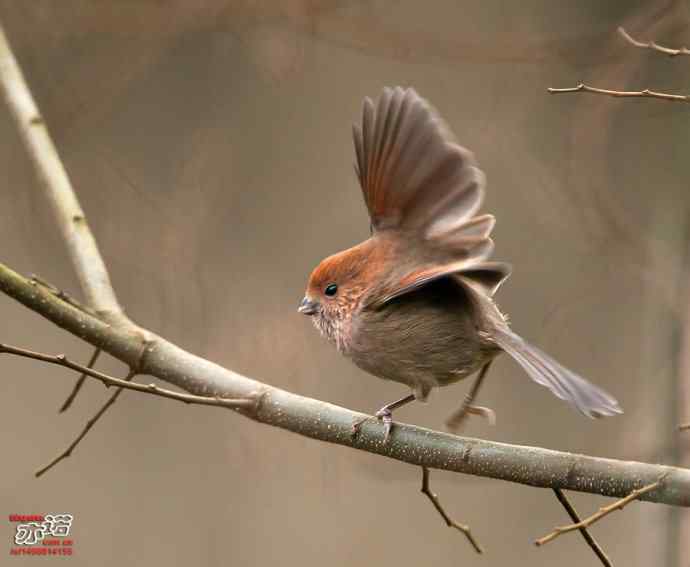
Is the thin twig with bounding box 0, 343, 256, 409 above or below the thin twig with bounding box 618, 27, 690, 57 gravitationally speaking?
below

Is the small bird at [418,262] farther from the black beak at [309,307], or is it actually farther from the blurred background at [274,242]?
the blurred background at [274,242]

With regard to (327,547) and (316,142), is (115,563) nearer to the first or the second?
(327,547)

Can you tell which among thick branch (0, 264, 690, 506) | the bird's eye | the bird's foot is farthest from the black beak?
the bird's foot

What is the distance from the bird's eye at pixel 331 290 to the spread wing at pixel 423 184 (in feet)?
0.78

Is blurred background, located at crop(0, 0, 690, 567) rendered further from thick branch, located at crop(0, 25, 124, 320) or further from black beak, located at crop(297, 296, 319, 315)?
black beak, located at crop(297, 296, 319, 315)

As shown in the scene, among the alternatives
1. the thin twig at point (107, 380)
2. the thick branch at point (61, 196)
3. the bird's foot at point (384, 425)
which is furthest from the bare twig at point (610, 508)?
the thick branch at point (61, 196)

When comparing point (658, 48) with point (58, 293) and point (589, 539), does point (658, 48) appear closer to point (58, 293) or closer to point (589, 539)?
point (589, 539)

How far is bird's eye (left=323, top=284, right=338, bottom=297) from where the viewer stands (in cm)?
293

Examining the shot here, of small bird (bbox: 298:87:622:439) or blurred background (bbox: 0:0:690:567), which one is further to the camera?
blurred background (bbox: 0:0:690:567)

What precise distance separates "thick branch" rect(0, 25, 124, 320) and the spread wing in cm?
78

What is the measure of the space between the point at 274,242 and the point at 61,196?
2133mm

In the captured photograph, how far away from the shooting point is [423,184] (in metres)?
2.71

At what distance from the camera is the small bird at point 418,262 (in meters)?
2.61

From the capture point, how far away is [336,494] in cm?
402
